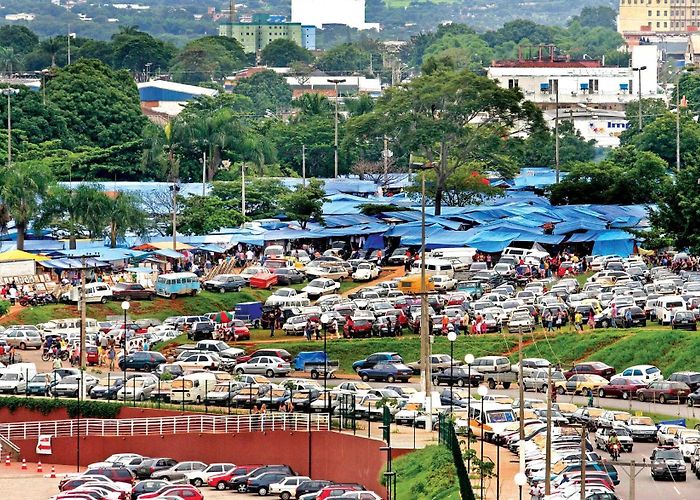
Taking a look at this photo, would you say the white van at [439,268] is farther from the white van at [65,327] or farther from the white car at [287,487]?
the white car at [287,487]

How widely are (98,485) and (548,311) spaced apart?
22697 mm

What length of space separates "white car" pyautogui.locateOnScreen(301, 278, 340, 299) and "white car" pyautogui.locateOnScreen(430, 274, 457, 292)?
3824 millimetres

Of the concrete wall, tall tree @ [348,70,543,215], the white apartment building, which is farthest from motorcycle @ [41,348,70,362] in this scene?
the white apartment building

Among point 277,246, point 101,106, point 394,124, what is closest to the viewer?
point 277,246

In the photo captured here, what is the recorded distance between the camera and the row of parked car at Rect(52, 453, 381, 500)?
53062mm

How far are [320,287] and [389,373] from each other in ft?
48.7

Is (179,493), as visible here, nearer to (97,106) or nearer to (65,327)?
(65,327)

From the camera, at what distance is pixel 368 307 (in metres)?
75.8

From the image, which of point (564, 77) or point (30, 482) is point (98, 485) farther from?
point (564, 77)

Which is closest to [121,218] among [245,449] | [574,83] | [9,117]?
[9,117]

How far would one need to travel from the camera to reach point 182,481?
2222 inches

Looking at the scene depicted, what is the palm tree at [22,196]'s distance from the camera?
292 feet

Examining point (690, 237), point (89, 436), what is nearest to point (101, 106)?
point (690, 237)

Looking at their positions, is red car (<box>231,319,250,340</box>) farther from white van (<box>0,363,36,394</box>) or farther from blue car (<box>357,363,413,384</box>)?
white van (<box>0,363,36,394</box>)
